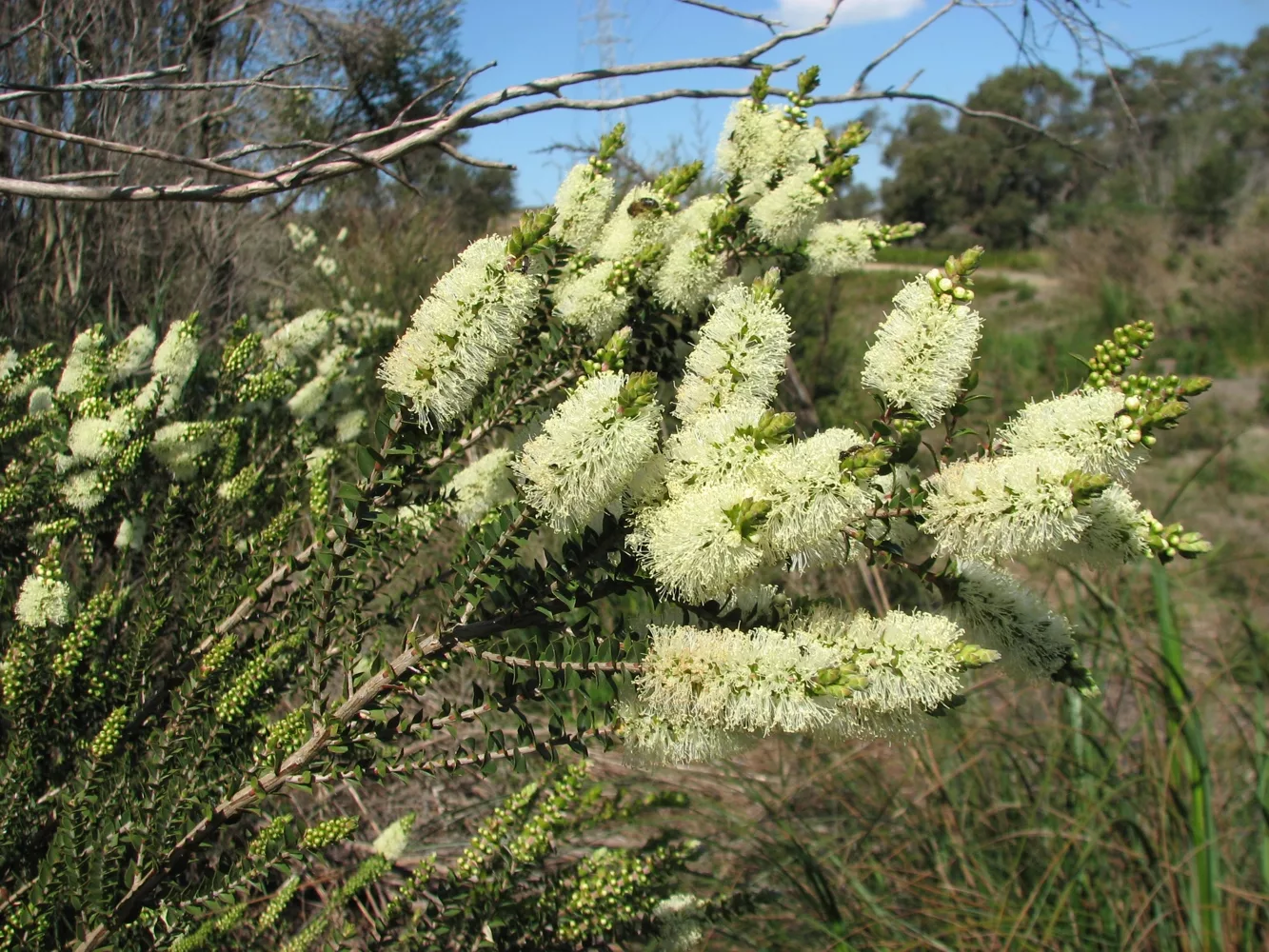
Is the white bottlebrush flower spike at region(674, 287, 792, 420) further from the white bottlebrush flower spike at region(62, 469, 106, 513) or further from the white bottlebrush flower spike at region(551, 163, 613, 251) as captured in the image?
the white bottlebrush flower spike at region(62, 469, 106, 513)

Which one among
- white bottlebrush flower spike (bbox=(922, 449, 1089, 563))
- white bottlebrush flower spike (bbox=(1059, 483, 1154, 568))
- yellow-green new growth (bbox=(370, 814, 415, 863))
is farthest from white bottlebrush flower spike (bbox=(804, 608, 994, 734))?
yellow-green new growth (bbox=(370, 814, 415, 863))

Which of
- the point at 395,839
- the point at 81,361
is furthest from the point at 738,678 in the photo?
the point at 81,361

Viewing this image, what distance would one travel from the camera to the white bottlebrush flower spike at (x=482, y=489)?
1.85 meters

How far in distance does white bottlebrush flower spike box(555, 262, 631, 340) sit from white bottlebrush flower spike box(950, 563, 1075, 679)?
2.50ft

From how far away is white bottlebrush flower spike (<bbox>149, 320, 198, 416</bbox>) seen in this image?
2420mm

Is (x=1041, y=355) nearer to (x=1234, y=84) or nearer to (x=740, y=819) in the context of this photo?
(x=740, y=819)

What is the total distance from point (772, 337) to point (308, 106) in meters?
8.09

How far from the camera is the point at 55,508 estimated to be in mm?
2248

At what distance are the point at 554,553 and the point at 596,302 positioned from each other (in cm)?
47

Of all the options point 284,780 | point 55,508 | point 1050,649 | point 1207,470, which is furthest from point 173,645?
point 1207,470

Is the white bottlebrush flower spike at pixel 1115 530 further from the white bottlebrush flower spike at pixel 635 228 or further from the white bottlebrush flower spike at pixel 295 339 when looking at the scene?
the white bottlebrush flower spike at pixel 295 339

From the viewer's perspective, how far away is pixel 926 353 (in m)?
1.22

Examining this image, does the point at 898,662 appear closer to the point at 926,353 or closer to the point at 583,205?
the point at 926,353

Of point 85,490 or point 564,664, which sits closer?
point 564,664
